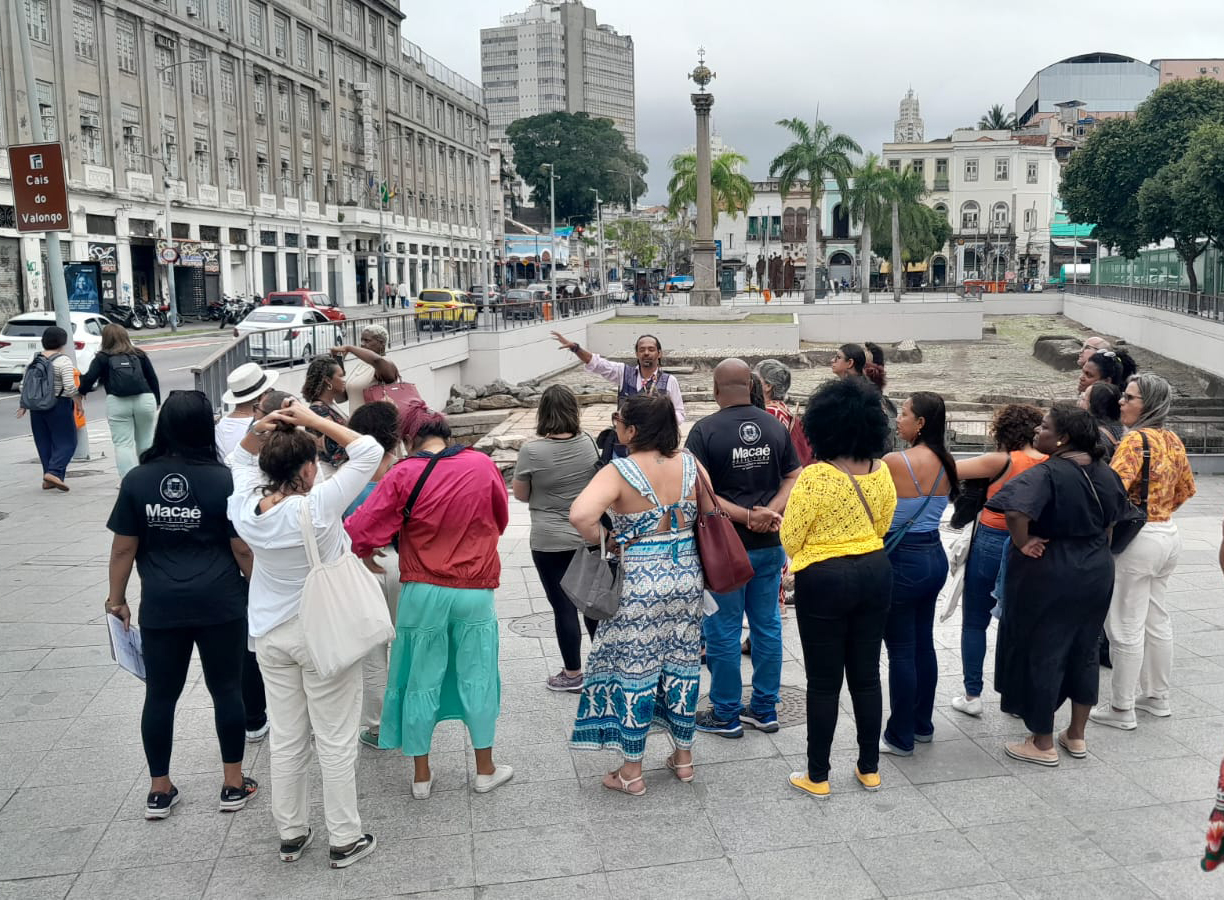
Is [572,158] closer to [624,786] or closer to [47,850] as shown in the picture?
[624,786]

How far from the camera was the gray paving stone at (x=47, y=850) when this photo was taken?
407 centimetres

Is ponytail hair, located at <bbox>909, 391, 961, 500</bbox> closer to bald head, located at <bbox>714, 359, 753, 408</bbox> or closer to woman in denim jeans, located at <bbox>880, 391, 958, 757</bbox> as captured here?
woman in denim jeans, located at <bbox>880, 391, 958, 757</bbox>

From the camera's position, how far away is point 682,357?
1371 inches

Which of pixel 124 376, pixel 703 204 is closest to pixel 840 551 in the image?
pixel 124 376

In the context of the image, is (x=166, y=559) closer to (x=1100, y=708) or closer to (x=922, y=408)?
(x=922, y=408)

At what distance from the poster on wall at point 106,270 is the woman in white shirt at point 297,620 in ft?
127

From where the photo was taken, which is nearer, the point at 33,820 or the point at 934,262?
the point at 33,820

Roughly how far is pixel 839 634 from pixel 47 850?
130 inches

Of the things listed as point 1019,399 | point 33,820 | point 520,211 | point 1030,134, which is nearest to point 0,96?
point 1019,399

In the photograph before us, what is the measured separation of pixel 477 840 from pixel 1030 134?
315 feet

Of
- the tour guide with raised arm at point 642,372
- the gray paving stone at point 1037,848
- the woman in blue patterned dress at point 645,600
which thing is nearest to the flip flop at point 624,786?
the woman in blue patterned dress at point 645,600

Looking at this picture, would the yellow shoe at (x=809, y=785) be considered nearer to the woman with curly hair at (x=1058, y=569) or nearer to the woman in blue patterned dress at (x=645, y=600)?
the woman in blue patterned dress at (x=645, y=600)

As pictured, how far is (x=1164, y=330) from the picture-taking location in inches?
1260

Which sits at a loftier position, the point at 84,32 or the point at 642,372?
the point at 84,32
